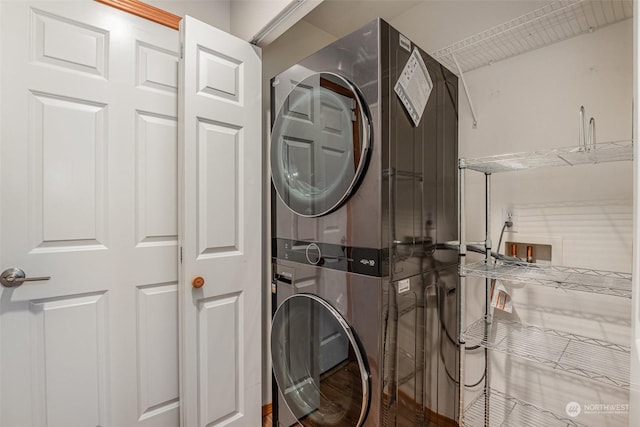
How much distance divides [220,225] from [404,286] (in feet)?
2.98

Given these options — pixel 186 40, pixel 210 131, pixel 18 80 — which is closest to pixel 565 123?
pixel 210 131

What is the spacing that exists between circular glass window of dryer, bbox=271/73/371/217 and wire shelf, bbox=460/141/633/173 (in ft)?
1.71

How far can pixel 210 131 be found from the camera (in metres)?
1.47

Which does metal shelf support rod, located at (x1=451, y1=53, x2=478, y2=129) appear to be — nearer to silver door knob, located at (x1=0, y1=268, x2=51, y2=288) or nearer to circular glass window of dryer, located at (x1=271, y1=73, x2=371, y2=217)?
circular glass window of dryer, located at (x1=271, y1=73, x2=371, y2=217)

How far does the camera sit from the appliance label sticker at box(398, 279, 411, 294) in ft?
3.78

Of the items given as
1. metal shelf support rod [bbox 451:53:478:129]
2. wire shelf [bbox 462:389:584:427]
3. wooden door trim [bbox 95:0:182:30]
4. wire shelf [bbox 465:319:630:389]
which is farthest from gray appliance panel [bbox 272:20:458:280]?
wire shelf [bbox 462:389:584:427]

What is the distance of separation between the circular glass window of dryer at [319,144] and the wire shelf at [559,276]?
708 mm

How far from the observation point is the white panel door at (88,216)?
116cm

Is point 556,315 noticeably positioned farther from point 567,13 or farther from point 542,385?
point 567,13

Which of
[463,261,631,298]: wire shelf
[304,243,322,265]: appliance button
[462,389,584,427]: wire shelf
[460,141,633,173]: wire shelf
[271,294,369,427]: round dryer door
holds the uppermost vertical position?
[460,141,633,173]: wire shelf

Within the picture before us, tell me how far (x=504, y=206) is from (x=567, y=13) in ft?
2.73

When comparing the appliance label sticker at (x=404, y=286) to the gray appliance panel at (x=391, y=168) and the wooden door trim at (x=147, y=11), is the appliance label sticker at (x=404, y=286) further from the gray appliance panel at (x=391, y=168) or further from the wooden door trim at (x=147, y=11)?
the wooden door trim at (x=147, y=11)

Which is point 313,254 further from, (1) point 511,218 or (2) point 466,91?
(2) point 466,91

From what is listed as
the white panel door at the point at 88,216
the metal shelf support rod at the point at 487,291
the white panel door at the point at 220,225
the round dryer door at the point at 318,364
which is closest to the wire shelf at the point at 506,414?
the metal shelf support rod at the point at 487,291
